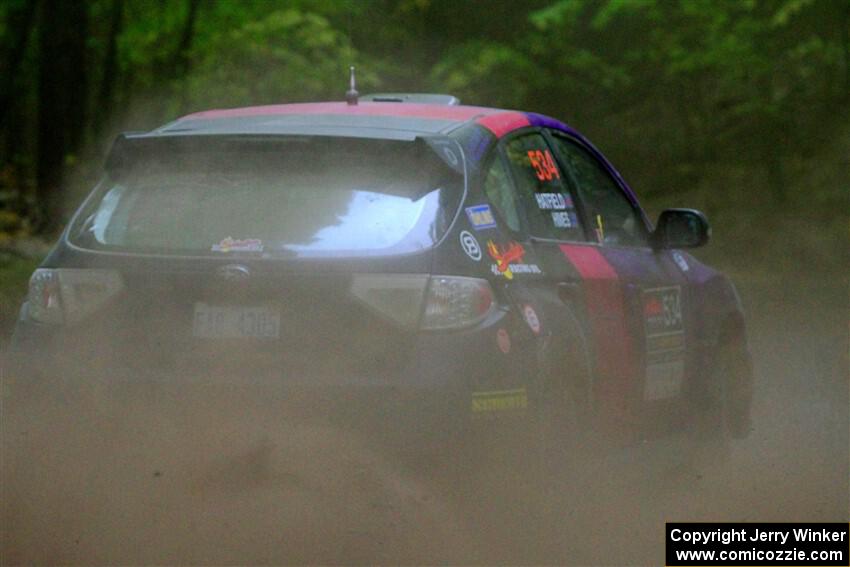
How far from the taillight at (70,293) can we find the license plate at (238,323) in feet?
1.12

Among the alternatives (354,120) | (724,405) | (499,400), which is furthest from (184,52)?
(499,400)

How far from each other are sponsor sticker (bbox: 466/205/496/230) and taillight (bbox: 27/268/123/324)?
115 centimetres

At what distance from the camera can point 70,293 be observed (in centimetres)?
555

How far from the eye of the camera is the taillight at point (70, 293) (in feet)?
18.0

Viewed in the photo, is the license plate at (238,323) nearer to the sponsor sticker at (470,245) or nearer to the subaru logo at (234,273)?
the subaru logo at (234,273)

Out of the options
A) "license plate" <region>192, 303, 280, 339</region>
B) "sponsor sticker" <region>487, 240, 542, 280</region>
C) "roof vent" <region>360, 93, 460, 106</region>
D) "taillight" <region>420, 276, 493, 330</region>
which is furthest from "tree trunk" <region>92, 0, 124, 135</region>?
"taillight" <region>420, 276, 493, 330</region>

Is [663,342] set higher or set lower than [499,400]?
lower

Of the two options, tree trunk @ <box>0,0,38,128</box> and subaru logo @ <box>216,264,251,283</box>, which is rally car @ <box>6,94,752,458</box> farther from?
tree trunk @ <box>0,0,38,128</box>

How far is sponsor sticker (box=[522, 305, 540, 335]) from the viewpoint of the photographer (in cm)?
559

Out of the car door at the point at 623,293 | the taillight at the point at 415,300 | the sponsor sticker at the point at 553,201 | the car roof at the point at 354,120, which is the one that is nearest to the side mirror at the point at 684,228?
the car door at the point at 623,293

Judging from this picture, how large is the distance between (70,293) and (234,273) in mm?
609

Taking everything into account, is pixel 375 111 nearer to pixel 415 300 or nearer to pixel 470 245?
pixel 470 245

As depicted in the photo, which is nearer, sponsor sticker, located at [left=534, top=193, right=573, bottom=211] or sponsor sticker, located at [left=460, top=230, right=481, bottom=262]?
sponsor sticker, located at [left=460, top=230, right=481, bottom=262]

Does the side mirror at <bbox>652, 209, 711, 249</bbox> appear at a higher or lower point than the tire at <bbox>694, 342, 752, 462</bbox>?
higher
